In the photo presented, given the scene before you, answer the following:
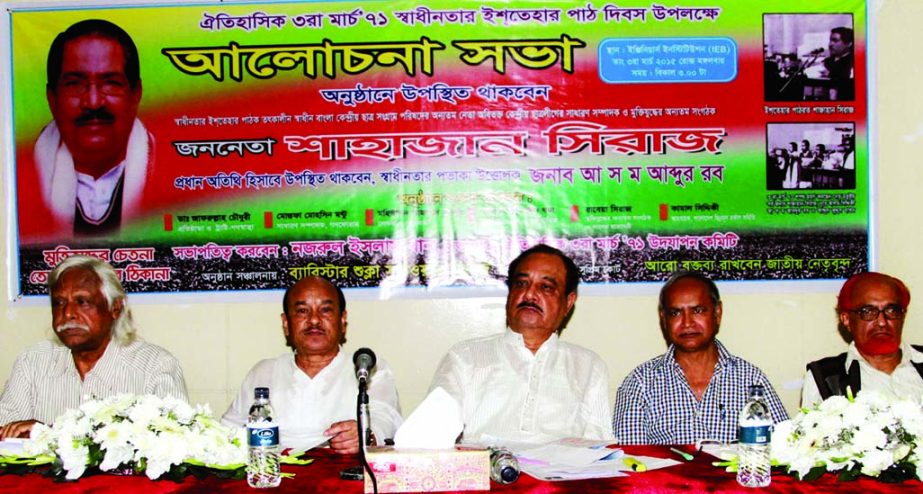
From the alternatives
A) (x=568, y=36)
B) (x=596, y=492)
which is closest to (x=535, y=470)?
(x=596, y=492)

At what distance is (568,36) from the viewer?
5.00m

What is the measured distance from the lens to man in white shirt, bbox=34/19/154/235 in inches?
199

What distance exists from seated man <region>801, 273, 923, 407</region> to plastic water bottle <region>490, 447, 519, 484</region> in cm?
202

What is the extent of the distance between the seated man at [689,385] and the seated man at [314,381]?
1.00 metres

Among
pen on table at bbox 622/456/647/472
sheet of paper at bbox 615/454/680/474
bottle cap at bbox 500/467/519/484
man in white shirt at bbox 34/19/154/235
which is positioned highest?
man in white shirt at bbox 34/19/154/235

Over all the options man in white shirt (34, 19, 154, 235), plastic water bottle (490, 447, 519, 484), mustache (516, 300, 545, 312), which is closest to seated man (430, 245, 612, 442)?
mustache (516, 300, 545, 312)

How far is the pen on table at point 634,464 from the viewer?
9.82 ft

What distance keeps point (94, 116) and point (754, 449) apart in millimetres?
3645

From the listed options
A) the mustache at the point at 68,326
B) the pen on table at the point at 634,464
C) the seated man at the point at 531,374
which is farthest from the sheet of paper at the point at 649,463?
the mustache at the point at 68,326

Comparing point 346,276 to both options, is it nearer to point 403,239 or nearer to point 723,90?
point 403,239

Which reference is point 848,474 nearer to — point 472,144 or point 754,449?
point 754,449

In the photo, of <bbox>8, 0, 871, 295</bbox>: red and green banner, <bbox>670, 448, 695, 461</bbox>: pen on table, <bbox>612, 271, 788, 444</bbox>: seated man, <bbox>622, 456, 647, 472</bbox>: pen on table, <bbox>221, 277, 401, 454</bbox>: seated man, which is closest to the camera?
<bbox>622, 456, 647, 472</bbox>: pen on table

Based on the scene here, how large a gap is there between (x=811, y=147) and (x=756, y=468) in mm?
2546

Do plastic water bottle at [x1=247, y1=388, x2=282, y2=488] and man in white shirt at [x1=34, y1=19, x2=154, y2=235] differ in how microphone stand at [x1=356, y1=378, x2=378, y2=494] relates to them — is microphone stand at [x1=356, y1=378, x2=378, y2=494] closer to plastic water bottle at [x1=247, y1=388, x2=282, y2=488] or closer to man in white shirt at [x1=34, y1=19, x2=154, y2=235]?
plastic water bottle at [x1=247, y1=388, x2=282, y2=488]
